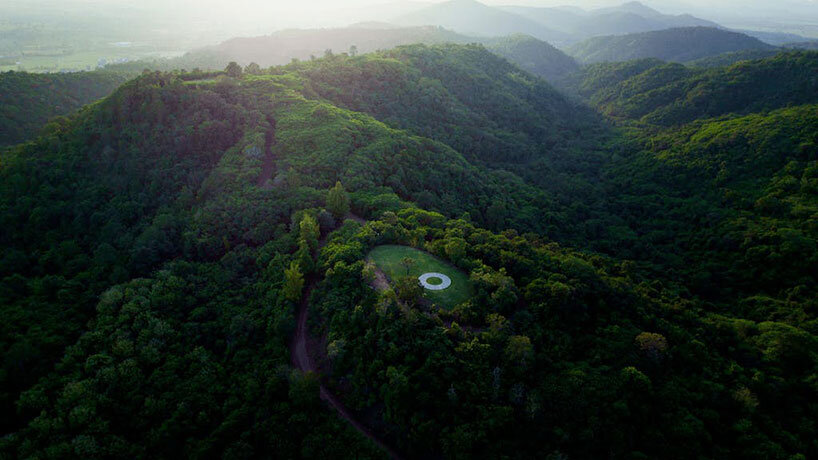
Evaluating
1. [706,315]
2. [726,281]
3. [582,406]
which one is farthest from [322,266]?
[726,281]

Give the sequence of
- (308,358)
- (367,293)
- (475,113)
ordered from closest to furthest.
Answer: (367,293)
(308,358)
(475,113)

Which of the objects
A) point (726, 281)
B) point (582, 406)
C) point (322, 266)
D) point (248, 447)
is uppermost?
point (322, 266)

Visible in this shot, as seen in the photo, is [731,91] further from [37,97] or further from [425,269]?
[37,97]

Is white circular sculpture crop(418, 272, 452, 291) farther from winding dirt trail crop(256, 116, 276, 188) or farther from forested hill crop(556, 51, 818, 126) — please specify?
forested hill crop(556, 51, 818, 126)

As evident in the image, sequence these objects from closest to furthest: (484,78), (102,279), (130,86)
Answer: (102,279) < (130,86) < (484,78)

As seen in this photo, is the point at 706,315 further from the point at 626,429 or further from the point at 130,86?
the point at 130,86

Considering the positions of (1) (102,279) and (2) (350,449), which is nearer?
(2) (350,449)

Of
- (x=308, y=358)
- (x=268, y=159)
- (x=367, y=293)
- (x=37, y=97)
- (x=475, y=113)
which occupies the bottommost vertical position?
(x=308, y=358)

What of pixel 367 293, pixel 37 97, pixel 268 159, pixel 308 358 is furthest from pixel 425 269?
pixel 37 97
